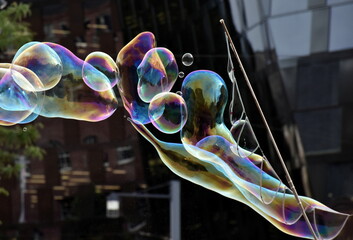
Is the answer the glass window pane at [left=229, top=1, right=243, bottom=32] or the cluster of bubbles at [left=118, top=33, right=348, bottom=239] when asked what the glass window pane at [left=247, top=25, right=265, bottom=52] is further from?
the cluster of bubbles at [left=118, top=33, right=348, bottom=239]

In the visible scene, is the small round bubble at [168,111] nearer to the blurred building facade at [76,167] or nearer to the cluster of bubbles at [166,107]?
the cluster of bubbles at [166,107]

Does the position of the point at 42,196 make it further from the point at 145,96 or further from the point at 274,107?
the point at 145,96

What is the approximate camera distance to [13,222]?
18.3 m

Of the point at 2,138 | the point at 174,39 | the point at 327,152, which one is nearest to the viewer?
the point at 2,138

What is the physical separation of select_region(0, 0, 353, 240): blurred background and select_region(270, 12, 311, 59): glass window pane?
20 mm

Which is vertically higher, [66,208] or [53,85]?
[53,85]

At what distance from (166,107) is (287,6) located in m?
8.87

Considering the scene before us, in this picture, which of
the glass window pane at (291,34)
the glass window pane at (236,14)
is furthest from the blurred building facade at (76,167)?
the glass window pane at (291,34)

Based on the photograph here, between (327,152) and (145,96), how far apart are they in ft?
30.2

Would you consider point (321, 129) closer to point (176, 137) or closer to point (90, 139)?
point (176, 137)

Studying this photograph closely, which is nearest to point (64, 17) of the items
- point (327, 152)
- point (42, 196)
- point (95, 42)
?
point (95, 42)

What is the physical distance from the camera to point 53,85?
8.20 meters

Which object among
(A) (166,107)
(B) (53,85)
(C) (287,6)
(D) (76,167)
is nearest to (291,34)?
(C) (287,6)

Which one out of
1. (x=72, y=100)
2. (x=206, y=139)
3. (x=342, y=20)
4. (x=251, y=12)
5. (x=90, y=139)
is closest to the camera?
(x=206, y=139)
